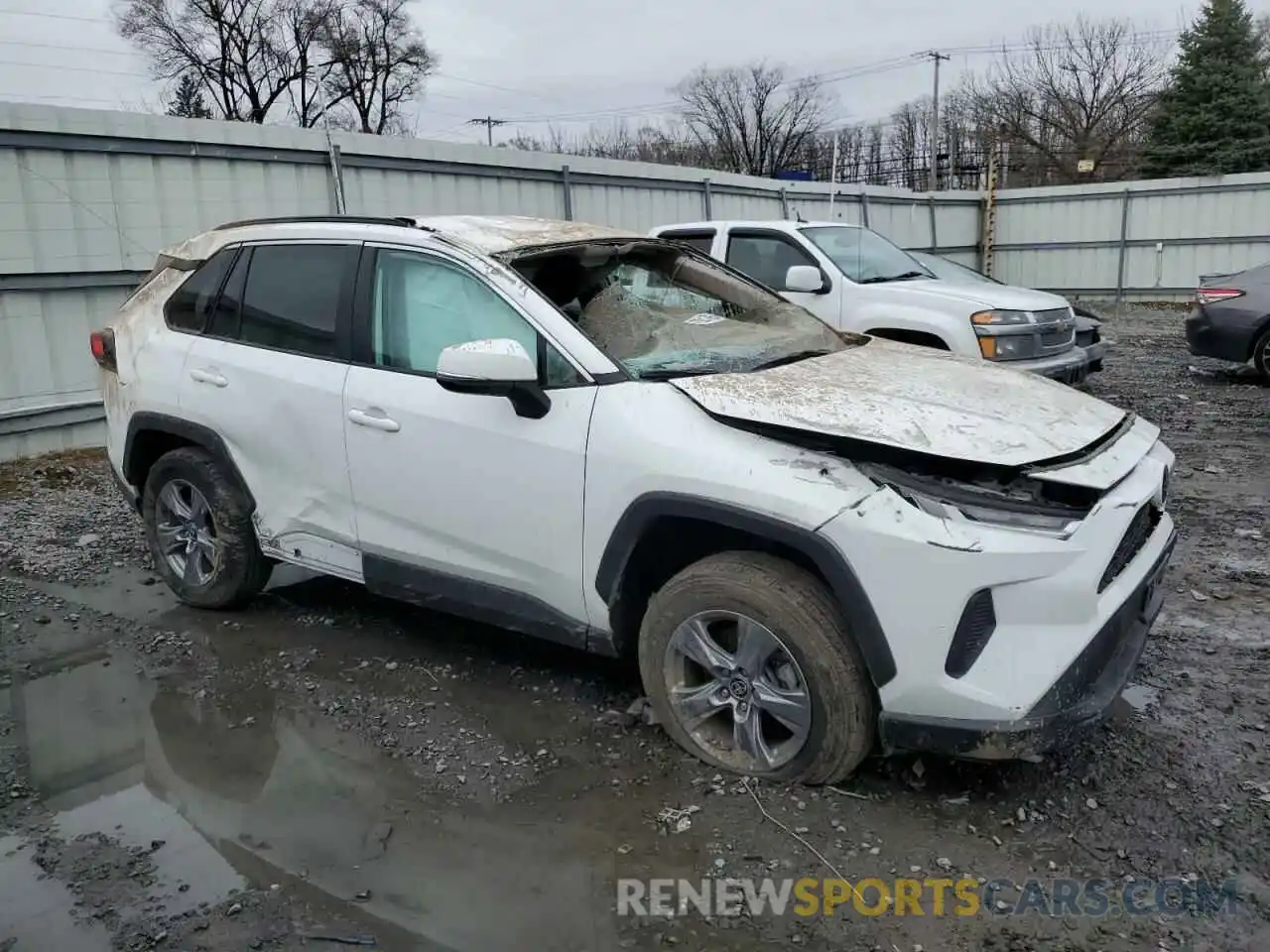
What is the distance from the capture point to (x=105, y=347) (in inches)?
195

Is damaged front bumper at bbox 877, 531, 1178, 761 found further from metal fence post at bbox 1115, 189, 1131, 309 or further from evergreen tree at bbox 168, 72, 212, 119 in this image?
evergreen tree at bbox 168, 72, 212, 119

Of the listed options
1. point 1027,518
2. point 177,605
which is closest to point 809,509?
point 1027,518

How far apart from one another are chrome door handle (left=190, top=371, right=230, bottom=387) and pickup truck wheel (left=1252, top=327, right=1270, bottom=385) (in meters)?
10.1

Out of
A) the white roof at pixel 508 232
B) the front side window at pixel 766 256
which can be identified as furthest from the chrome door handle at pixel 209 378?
the front side window at pixel 766 256

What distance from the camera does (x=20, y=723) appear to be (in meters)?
3.80

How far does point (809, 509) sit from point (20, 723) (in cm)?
312

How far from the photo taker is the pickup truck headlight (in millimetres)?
7711

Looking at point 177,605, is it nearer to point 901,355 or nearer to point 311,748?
point 311,748

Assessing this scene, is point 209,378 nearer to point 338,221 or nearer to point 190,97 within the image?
point 338,221

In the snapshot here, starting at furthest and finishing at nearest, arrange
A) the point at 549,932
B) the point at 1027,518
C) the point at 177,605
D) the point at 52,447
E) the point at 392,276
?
1. the point at 52,447
2. the point at 177,605
3. the point at 392,276
4. the point at 1027,518
5. the point at 549,932

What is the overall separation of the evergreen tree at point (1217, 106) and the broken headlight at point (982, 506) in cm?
3123

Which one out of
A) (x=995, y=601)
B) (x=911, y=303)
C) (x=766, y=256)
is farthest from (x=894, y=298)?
(x=995, y=601)

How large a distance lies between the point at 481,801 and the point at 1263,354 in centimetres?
1019

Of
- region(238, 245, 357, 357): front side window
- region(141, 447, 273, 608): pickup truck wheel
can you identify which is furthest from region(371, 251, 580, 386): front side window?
region(141, 447, 273, 608): pickup truck wheel
